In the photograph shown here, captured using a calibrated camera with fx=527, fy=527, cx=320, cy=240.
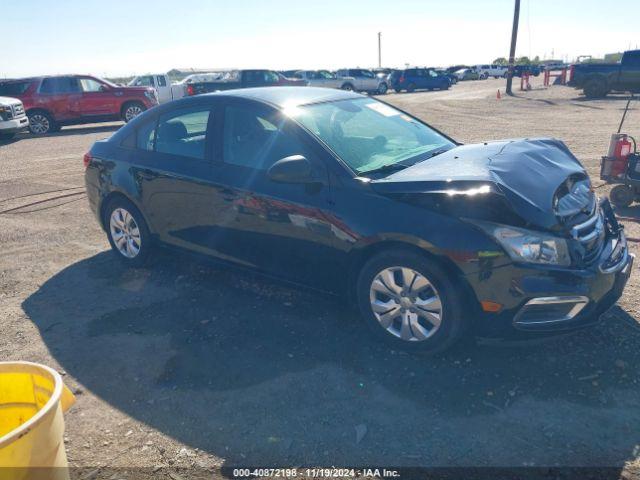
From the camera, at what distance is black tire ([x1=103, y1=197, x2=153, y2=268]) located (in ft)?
16.6

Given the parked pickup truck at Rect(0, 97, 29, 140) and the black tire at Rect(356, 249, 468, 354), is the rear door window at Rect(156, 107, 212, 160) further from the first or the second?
the parked pickup truck at Rect(0, 97, 29, 140)

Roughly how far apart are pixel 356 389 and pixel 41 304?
121 inches

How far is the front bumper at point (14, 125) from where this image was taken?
15235mm

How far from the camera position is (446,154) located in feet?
13.5

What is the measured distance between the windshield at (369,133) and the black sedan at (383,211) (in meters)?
0.02

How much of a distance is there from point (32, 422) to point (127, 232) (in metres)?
3.50

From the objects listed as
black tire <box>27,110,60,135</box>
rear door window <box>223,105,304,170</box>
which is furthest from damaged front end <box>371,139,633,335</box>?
black tire <box>27,110,60,135</box>

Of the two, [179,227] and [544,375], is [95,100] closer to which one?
[179,227]

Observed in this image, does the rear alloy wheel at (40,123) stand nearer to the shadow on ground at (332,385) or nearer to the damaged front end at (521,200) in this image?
the shadow on ground at (332,385)

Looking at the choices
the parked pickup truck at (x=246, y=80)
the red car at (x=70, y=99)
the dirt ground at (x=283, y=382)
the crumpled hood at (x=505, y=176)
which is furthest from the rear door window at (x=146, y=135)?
the parked pickup truck at (x=246, y=80)

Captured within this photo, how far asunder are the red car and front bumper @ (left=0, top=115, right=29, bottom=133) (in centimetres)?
116

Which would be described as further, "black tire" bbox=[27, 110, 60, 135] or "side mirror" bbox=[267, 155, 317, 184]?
"black tire" bbox=[27, 110, 60, 135]

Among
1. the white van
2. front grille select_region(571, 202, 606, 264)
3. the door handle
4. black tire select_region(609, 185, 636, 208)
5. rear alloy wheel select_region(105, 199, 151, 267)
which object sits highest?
the door handle

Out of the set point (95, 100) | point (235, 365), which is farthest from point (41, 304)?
point (95, 100)
